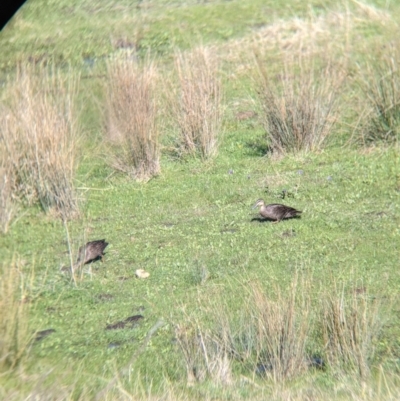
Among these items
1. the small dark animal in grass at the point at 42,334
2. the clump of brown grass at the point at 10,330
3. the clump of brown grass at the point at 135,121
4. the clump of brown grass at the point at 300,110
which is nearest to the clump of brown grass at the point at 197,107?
the clump of brown grass at the point at 135,121

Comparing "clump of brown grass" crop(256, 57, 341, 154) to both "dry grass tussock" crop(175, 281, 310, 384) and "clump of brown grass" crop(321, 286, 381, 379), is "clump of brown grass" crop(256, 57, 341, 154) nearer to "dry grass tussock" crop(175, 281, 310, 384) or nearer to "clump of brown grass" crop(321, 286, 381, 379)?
"dry grass tussock" crop(175, 281, 310, 384)

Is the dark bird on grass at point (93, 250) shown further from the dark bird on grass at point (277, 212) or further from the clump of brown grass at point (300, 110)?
the clump of brown grass at point (300, 110)

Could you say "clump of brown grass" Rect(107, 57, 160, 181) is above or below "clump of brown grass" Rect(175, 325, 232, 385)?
below

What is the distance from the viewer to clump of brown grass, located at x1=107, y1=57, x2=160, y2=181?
36.0ft

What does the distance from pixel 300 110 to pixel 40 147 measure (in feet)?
10.2

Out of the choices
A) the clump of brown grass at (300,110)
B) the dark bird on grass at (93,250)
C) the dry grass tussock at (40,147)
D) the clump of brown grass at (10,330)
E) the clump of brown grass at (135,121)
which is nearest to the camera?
the clump of brown grass at (10,330)

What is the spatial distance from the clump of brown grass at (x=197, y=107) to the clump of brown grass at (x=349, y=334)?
18.9ft

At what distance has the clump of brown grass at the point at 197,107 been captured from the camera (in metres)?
11.3

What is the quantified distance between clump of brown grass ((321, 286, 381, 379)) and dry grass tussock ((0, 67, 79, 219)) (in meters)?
4.83

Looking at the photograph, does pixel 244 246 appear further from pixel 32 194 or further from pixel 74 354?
pixel 32 194

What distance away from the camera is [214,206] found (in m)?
9.86

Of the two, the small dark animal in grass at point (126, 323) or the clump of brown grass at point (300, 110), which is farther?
the clump of brown grass at point (300, 110)

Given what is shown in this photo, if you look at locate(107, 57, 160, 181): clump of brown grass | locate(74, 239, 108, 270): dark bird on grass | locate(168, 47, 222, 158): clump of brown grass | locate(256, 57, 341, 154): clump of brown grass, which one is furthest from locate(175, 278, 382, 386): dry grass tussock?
locate(168, 47, 222, 158): clump of brown grass

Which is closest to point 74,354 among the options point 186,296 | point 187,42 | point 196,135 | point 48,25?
point 186,296
